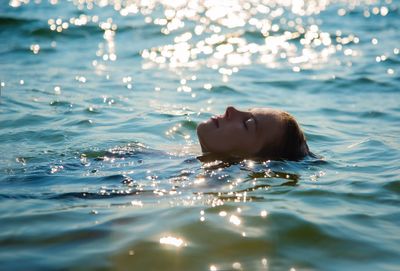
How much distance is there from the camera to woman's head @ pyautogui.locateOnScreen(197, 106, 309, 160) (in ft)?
18.9

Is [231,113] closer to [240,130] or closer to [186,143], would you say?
[240,130]

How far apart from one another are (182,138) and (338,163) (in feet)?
6.21

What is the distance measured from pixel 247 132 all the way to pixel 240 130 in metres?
0.06

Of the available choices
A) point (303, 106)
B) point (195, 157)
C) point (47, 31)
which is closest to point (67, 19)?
point (47, 31)

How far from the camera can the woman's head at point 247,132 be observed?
5.77 meters

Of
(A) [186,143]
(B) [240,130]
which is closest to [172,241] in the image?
(B) [240,130]

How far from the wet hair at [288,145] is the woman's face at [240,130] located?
0.06 metres

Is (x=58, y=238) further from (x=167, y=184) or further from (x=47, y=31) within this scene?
(x=47, y=31)

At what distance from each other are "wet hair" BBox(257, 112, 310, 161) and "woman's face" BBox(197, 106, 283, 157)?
0.06m

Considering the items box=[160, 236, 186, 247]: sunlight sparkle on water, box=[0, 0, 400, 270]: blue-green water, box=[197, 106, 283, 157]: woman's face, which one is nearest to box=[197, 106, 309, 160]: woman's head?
box=[197, 106, 283, 157]: woman's face

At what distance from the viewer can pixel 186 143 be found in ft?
23.5

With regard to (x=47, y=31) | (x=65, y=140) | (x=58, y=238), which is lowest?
(x=58, y=238)

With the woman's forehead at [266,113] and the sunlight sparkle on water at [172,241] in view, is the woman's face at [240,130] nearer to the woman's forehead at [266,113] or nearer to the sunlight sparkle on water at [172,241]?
the woman's forehead at [266,113]

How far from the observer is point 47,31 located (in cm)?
1331
